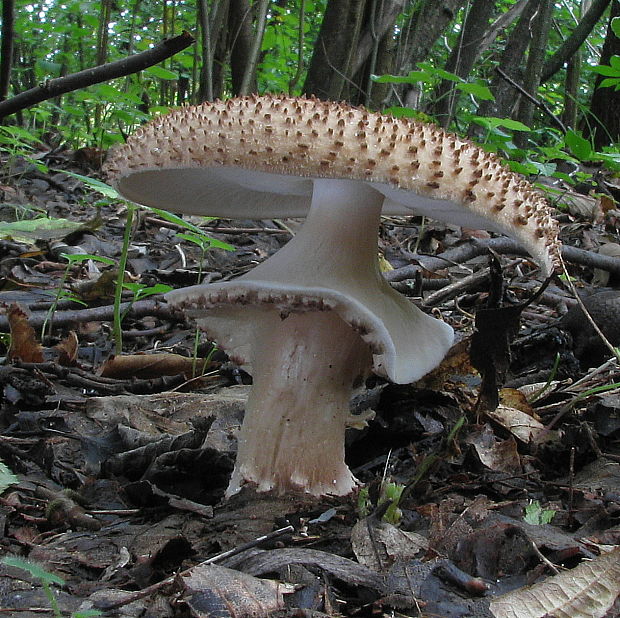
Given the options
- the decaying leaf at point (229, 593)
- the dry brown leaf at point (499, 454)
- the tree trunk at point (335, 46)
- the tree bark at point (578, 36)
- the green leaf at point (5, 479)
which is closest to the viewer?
the decaying leaf at point (229, 593)

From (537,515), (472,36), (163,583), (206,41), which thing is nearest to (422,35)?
(472,36)

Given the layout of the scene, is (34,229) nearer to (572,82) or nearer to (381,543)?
(381,543)

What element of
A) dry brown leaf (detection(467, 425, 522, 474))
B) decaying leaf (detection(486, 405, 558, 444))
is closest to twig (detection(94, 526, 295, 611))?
dry brown leaf (detection(467, 425, 522, 474))

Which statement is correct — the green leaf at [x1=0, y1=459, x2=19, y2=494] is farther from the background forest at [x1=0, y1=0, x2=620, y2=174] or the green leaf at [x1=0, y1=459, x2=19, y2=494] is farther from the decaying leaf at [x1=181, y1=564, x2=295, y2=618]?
the background forest at [x1=0, y1=0, x2=620, y2=174]

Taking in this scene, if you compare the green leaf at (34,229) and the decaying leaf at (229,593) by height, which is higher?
the green leaf at (34,229)

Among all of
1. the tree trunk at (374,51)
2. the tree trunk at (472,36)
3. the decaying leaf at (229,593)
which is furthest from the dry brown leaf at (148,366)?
the tree trunk at (472,36)

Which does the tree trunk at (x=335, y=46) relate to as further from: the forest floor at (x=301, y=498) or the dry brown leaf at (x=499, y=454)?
the dry brown leaf at (x=499, y=454)

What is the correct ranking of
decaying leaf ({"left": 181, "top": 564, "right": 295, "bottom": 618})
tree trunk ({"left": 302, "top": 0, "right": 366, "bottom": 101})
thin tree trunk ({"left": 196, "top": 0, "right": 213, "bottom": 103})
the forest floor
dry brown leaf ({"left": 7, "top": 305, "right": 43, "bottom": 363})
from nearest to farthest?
→ decaying leaf ({"left": 181, "top": 564, "right": 295, "bottom": 618}) < the forest floor < dry brown leaf ({"left": 7, "top": 305, "right": 43, "bottom": 363}) < thin tree trunk ({"left": 196, "top": 0, "right": 213, "bottom": 103}) < tree trunk ({"left": 302, "top": 0, "right": 366, "bottom": 101})
